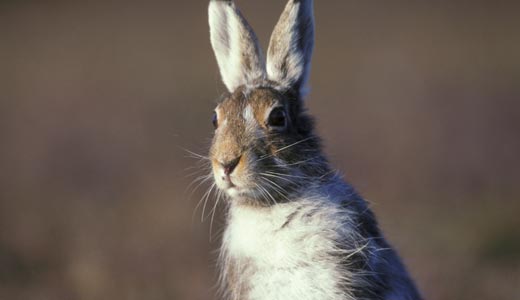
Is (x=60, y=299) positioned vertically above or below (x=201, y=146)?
below

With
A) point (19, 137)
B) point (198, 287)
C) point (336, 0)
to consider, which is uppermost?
point (336, 0)

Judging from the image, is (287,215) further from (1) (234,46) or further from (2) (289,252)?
(1) (234,46)

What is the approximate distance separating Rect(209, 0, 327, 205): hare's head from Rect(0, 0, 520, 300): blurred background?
814 millimetres

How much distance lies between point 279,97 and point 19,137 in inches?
475

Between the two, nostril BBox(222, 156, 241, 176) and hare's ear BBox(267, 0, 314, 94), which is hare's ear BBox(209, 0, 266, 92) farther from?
nostril BBox(222, 156, 241, 176)

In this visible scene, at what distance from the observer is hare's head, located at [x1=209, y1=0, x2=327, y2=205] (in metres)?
6.44

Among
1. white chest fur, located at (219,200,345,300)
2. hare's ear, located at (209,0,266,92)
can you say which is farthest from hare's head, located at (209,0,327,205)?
white chest fur, located at (219,200,345,300)

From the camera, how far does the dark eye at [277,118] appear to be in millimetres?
6723

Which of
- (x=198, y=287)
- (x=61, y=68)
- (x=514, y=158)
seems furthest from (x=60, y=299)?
(x=61, y=68)

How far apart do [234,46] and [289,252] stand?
2068mm

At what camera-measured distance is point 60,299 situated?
8461 mm

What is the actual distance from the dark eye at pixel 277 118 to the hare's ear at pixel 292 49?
53 centimetres

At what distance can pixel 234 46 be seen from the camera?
7.63m

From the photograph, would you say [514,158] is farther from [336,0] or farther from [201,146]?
[336,0]
